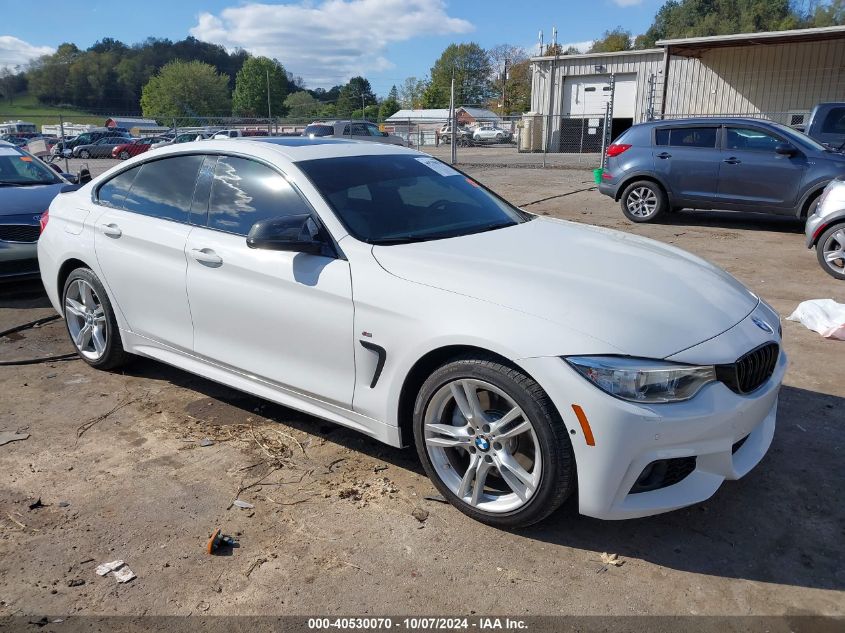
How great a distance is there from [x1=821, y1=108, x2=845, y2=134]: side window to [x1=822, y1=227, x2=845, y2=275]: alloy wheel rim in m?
6.02

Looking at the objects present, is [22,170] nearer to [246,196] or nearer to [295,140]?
[295,140]

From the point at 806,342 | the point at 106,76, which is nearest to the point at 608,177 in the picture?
the point at 806,342

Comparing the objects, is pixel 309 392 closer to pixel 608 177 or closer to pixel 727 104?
pixel 608 177

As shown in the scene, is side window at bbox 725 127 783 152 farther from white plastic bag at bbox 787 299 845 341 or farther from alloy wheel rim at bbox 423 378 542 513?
alloy wheel rim at bbox 423 378 542 513

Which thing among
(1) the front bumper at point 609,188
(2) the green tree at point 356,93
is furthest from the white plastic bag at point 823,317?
(2) the green tree at point 356,93

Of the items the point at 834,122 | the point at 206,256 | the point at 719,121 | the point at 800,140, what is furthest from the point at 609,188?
the point at 206,256

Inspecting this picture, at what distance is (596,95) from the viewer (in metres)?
34.2

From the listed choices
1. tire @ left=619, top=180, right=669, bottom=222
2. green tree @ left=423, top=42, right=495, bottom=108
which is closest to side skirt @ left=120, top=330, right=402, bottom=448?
tire @ left=619, top=180, right=669, bottom=222

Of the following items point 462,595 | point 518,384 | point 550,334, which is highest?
point 550,334

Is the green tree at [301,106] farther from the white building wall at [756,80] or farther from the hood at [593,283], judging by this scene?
the hood at [593,283]

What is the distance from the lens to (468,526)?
306cm

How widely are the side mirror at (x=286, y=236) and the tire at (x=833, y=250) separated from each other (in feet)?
20.2

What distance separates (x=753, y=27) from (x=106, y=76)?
103m

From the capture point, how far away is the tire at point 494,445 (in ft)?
8.98
